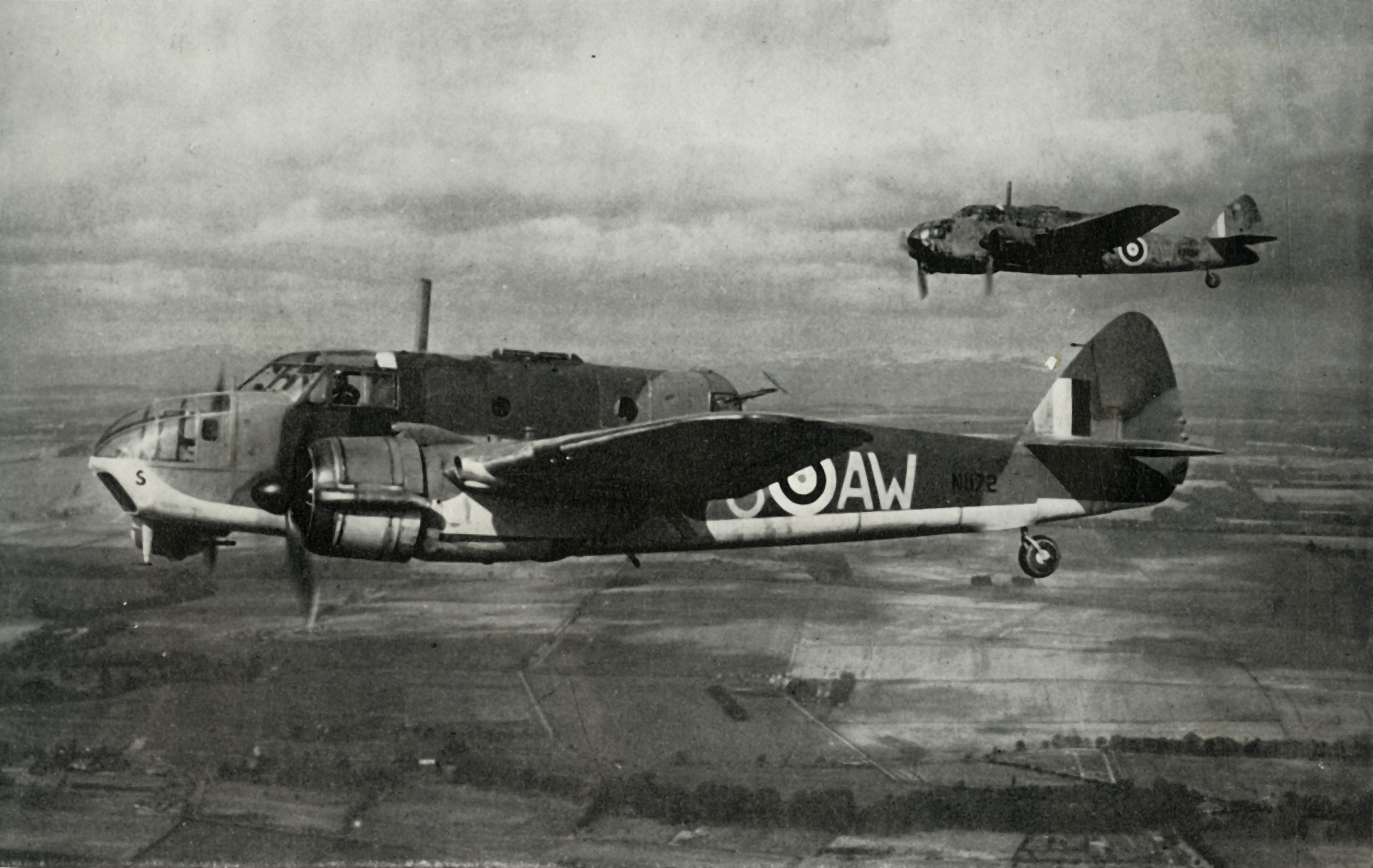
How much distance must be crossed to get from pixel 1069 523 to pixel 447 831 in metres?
5.83

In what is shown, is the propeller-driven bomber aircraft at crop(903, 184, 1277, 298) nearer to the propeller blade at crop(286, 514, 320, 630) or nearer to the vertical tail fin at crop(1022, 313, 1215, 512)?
the vertical tail fin at crop(1022, 313, 1215, 512)

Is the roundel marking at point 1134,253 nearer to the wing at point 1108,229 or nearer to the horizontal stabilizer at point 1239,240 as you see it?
the wing at point 1108,229

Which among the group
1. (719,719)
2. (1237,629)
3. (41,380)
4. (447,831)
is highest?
(41,380)

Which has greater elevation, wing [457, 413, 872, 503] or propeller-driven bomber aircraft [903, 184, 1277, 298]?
propeller-driven bomber aircraft [903, 184, 1277, 298]

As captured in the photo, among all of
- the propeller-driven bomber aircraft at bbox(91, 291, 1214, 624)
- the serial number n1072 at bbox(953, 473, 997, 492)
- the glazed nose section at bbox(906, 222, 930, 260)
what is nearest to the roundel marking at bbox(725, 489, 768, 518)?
the propeller-driven bomber aircraft at bbox(91, 291, 1214, 624)

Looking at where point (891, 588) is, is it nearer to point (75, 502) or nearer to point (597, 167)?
point (597, 167)

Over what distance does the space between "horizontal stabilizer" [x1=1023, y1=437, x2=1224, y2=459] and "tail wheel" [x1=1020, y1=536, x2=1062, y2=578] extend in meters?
0.74

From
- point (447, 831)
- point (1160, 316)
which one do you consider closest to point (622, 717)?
point (447, 831)

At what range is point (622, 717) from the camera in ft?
29.9

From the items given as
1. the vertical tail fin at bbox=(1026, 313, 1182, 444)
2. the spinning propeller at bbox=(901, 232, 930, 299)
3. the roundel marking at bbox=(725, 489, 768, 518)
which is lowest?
the roundel marking at bbox=(725, 489, 768, 518)

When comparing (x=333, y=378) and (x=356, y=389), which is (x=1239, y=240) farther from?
(x=333, y=378)

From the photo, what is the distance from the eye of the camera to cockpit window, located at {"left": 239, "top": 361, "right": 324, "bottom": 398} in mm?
7082

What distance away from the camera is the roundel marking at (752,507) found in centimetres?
765

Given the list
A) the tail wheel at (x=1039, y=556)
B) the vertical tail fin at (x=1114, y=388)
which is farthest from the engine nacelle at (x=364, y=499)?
the vertical tail fin at (x=1114, y=388)
